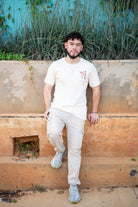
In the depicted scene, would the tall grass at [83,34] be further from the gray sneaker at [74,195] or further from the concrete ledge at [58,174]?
the gray sneaker at [74,195]

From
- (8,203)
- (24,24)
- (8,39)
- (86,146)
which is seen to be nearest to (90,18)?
(24,24)

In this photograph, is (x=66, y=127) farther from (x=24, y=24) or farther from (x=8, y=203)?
(x=24, y=24)

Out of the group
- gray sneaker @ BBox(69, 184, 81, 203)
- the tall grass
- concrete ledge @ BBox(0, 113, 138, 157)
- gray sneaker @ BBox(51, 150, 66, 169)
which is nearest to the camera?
gray sneaker @ BBox(69, 184, 81, 203)

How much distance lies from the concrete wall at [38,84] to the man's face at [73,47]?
355 mm

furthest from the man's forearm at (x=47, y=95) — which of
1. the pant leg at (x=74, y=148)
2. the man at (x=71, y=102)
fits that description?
the pant leg at (x=74, y=148)

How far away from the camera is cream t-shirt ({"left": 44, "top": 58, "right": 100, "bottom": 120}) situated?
2830mm

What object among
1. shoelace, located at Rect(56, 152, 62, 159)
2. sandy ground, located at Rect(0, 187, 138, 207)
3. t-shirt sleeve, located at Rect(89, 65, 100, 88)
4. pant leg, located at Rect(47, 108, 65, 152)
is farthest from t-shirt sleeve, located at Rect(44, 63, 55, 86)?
sandy ground, located at Rect(0, 187, 138, 207)

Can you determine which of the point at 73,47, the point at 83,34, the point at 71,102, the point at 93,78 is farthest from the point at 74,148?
the point at 83,34

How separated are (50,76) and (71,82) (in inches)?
11.5

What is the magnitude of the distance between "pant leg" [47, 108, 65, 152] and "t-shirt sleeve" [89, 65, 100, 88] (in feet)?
1.89

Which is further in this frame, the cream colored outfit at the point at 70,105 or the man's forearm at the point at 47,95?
the man's forearm at the point at 47,95

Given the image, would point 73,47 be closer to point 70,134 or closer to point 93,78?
point 93,78

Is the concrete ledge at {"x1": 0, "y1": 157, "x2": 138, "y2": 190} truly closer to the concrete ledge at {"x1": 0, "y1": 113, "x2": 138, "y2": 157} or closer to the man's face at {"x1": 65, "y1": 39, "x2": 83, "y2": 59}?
the concrete ledge at {"x1": 0, "y1": 113, "x2": 138, "y2": 157}

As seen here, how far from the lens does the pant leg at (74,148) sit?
2766 millimetres
